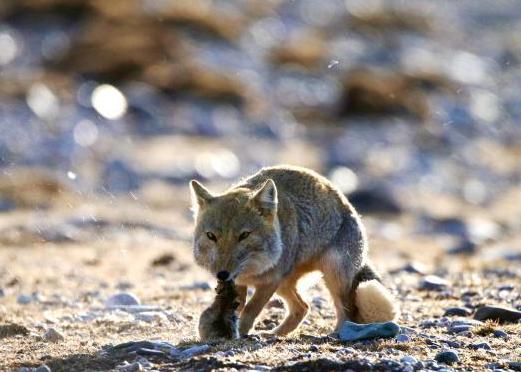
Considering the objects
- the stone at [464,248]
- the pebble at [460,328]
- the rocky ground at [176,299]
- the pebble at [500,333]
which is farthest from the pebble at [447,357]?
the stone at [464,248]

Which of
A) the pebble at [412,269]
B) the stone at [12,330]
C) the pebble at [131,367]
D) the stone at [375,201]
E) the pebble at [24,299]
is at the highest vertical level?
the stone at [375,201]

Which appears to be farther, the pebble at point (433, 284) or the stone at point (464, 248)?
the stone at point (464, 248)

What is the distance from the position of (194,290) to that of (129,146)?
12.9 meters

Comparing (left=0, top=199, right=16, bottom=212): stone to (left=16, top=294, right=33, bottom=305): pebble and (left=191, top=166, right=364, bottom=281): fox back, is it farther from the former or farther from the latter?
(left=191, top=166, right=364, bottom=281): fox back

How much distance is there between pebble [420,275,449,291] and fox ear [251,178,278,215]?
379 cm

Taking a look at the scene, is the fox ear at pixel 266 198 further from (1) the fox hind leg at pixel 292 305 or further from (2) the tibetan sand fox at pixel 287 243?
(1) the fox hind leg at pixel 292 305

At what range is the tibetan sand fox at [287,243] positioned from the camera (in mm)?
8461

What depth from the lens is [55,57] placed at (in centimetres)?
3222

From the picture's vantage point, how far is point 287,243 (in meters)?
8.84

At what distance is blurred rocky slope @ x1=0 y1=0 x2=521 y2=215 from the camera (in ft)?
77.9

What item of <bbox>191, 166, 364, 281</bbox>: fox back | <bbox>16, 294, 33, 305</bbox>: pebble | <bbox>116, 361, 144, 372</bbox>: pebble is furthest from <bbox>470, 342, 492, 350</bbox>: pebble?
<bbox>16, 294, 33, 305</bbox>: pebble

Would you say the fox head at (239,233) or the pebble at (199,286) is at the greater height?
the fox head at (239,233)

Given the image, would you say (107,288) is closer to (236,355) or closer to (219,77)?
(236,355)

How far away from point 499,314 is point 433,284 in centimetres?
250
